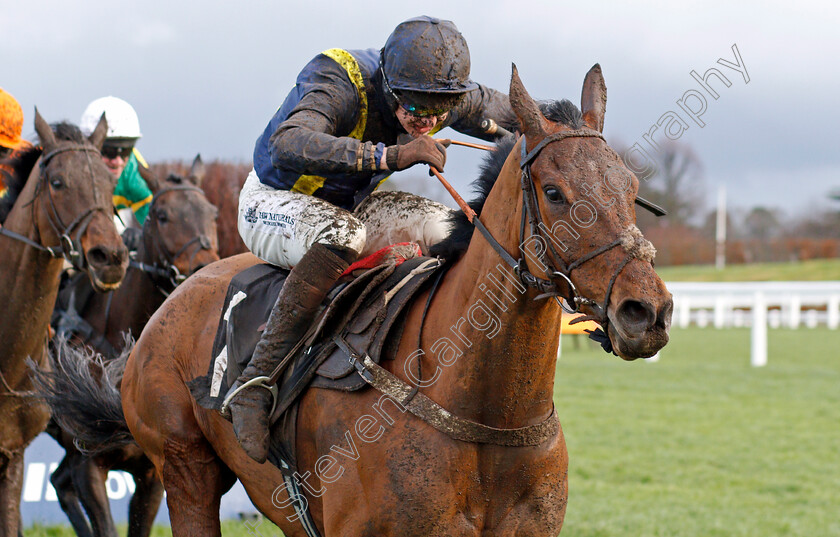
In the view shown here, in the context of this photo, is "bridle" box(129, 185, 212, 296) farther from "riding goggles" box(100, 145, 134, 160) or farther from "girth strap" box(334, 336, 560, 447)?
"girth strap" box(334, 336, 560, 447)

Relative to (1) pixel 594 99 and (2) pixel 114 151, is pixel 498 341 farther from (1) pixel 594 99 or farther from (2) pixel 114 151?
(2) pixel 114 151

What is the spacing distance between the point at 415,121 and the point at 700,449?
7.21 m

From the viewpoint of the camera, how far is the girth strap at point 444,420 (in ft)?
9.96

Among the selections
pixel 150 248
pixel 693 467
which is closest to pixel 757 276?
pixel 693 467

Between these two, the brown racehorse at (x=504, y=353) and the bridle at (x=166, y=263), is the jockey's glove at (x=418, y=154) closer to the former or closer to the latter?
the brown racehorse at (x=504, y=353)

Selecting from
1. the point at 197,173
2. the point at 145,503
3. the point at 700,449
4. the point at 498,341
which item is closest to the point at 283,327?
the point at 498,341

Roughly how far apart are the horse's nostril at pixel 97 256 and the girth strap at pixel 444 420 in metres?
2.74

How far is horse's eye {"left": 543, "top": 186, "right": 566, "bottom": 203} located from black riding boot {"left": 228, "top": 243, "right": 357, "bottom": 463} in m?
1.00

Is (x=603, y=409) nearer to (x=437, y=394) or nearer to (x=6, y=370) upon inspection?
(x=6, y=370)

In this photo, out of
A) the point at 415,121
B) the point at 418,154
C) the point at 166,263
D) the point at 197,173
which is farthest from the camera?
the point at 197,173

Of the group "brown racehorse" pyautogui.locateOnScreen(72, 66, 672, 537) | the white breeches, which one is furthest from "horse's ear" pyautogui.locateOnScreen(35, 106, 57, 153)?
"brown racehorse" pyautogui.locateOnScreen(72, 66, 672, 537)

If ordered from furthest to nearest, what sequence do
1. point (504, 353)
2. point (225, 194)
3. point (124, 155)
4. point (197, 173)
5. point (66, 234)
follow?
point (225, 194) → point (197, 173) → point (124, 155) → point (66, 234) → point (504, 353)

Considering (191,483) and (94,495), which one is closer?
(191,483)

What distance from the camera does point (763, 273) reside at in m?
48.0
